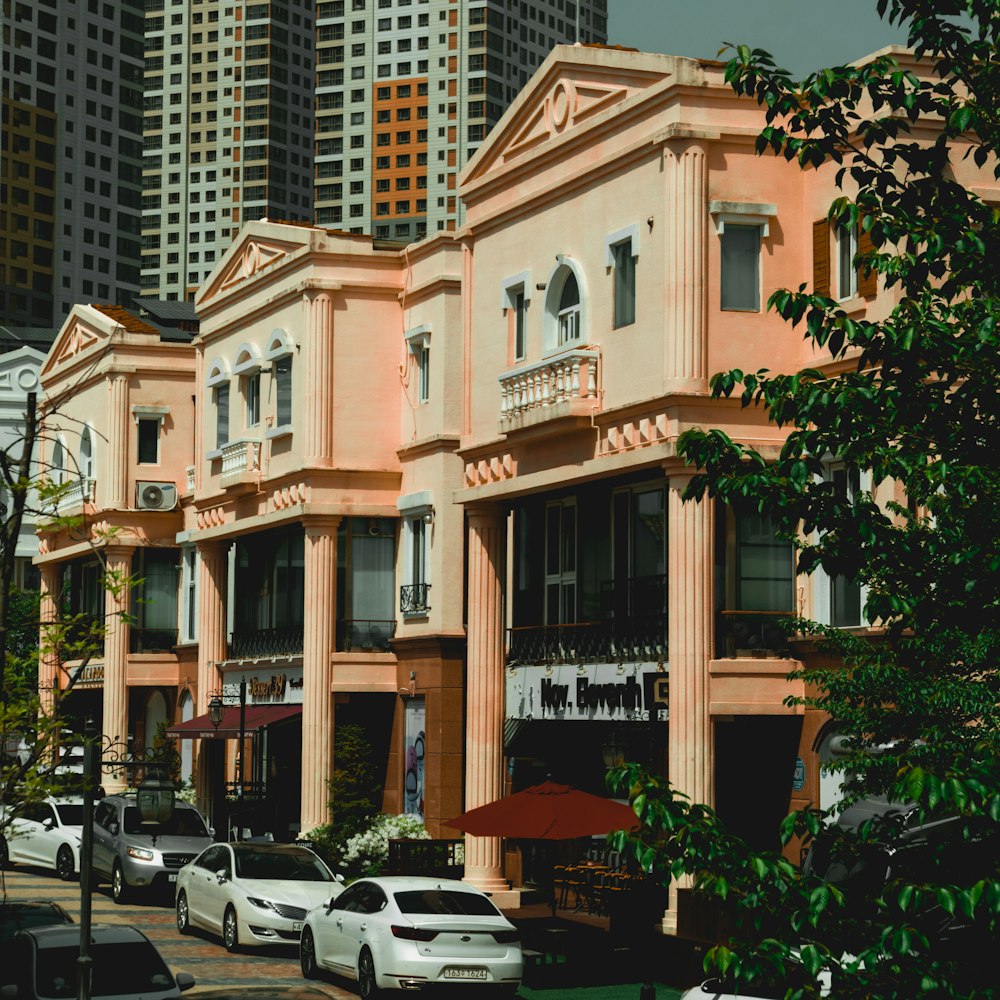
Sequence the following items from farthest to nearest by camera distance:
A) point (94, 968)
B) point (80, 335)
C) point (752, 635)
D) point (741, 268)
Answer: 1. point (80, 335)
2. point (752, 635)
3. point (741, 268)
4. point (94, 968)

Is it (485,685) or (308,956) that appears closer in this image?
(308,956)

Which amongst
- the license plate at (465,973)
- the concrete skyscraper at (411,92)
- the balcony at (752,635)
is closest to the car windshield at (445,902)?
the license plate at (465,973)

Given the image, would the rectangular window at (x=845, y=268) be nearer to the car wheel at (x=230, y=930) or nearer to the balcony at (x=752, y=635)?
the balcony at (x=752, y=635)

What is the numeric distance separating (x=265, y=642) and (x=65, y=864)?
7463 mm

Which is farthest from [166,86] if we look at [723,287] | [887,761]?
[887,761]

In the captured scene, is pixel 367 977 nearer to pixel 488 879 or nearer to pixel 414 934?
pixel 414 934

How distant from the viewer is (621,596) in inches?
1192

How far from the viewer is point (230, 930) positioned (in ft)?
88.5

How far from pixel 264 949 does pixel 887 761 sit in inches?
697

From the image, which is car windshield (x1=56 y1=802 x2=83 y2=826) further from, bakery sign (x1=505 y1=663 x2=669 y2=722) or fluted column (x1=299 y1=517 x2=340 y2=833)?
bakery sign (x1=505 y1=663 x2=669 y2=722)

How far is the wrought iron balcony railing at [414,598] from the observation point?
3722 centimetres

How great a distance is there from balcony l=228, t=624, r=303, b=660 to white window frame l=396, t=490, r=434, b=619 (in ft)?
11.9

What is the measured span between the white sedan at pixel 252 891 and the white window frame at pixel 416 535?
30.3 ft

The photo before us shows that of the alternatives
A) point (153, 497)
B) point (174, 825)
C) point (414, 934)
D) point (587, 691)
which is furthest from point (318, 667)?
point (414, 934)
